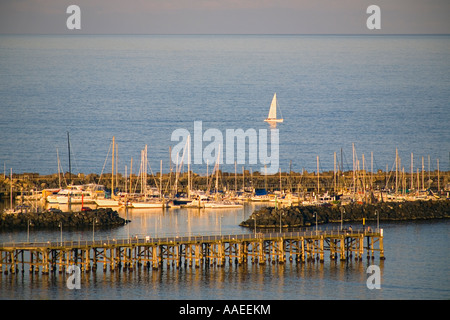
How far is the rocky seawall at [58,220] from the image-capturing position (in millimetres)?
75688

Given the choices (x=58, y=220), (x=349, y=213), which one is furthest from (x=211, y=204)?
(x=58, y=220)

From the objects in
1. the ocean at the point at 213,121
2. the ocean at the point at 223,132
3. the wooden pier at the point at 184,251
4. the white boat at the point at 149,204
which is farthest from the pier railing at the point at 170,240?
the ocean at the point at 213,121

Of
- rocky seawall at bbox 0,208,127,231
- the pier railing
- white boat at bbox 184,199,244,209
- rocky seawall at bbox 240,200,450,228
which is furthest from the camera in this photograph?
white boat at bbox 184,199,244,209

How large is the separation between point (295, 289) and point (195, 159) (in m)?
63.2

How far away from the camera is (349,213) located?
8131 centimetres

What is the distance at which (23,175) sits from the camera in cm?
10212

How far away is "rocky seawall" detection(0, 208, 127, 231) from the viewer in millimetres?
75688

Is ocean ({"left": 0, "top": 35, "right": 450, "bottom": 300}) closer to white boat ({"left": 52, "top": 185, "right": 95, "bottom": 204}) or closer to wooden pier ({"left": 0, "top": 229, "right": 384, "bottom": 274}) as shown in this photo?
wooden pier ({"left": 0, "top": 229, "right": 384, "bottom": 274})

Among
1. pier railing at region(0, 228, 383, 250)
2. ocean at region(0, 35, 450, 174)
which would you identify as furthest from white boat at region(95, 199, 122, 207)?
pier railing at region(0, 228, 383, 250)

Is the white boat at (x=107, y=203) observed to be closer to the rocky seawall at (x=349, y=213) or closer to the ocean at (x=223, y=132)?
the ocean at (x=223, y=132)

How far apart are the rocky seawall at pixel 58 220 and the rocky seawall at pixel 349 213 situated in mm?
11337

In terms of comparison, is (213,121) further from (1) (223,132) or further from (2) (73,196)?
(2) (73,196)

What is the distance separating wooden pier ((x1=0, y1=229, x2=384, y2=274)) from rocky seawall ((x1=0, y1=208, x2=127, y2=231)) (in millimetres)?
11783
